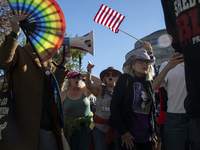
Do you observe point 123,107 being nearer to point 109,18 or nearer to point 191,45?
point 191,45

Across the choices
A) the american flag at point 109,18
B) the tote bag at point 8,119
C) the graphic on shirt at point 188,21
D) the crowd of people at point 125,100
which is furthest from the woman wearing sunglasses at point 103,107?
the american flag at point 109,18

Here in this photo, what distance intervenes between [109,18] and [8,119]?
20.9ft

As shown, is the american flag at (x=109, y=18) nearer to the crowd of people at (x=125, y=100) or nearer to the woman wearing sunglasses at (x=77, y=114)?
the woman wearing sunglasses at (x=77, y=114)

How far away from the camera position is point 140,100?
312 centimetres

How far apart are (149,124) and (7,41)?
2.10 m

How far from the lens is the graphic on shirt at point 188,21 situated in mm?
1181

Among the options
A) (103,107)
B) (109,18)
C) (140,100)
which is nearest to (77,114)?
(103,107)

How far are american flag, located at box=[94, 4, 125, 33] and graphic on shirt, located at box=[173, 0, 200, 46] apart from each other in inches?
259

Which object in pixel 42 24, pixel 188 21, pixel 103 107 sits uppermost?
pixel 42 24

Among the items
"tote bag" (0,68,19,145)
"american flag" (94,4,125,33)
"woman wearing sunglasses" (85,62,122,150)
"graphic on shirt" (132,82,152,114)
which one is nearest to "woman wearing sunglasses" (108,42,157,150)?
"graphic on shirt" (132,82,152,114)

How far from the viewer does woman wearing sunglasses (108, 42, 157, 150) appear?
2.99 metres

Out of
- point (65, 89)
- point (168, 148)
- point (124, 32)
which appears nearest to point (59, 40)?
point (168, 148)

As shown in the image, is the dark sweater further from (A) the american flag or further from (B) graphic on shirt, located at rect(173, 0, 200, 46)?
(A) the american flag

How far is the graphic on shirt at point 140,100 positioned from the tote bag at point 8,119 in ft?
5.18
